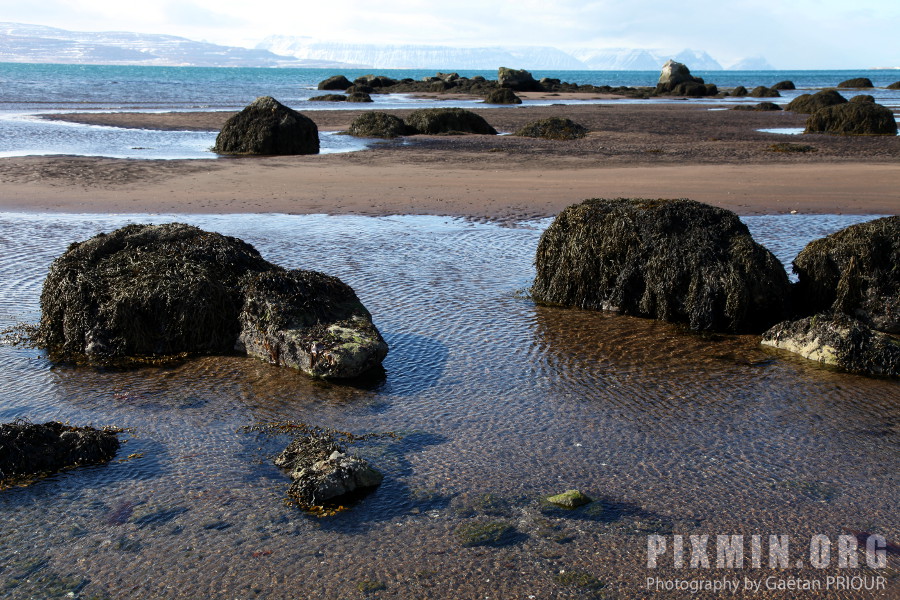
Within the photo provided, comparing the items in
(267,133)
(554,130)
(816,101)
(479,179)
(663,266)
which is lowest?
(663,266)

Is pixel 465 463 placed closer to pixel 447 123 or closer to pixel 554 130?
pixel 554 130

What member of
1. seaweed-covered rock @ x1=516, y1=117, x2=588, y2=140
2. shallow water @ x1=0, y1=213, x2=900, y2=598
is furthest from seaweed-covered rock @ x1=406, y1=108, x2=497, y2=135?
shallow water @ x1=0, y1=213, x2=900, y2=598

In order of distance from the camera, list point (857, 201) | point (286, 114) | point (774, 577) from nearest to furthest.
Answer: point (774, 577), point (857, 201), point (286, 114)

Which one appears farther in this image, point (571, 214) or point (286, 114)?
point (286, 114)

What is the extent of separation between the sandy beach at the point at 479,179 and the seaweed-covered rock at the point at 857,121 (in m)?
2.32

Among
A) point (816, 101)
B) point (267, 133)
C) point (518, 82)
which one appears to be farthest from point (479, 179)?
point (518, 82)

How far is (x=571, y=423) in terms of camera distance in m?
5.04

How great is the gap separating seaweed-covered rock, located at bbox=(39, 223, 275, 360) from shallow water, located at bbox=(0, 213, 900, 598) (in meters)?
0.32

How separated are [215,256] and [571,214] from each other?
148 inches

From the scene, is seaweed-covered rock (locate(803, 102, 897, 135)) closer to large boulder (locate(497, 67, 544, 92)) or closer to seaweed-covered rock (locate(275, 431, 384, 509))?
seaweed-covered rock (locate(275, 431, 384, 509))

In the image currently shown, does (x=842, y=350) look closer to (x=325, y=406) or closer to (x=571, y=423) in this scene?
(x=571, y=423)

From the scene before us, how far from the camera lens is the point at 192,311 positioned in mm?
6328

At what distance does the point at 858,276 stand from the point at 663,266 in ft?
5.94

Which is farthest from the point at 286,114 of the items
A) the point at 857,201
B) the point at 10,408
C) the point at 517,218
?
the point at 10,408
